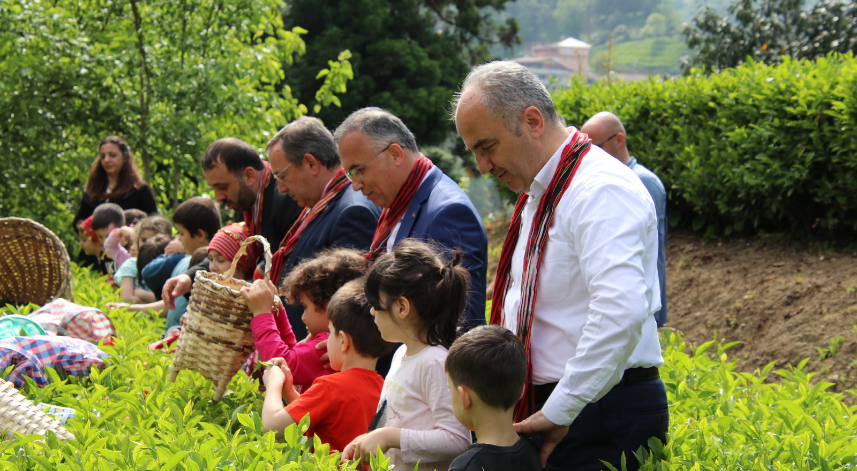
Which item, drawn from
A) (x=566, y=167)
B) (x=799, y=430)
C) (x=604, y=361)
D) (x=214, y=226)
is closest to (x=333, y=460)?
(x=604, y=361)

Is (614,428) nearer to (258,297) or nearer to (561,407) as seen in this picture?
(561,407)

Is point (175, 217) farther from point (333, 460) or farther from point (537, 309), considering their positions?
point (537, 309)

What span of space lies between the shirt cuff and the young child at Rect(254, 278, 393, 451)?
3.30ft

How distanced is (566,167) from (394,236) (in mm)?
1198

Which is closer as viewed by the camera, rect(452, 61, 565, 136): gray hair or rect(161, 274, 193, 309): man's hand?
rect(452, 61, 565, 136): gray hair

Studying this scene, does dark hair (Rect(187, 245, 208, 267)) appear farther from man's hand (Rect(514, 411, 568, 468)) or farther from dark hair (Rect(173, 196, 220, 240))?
man's hand (Rect(514, 411, 568, 468))

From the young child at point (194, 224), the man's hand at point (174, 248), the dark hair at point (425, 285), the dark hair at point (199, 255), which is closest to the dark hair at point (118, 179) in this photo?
the man's hand at point (174, 248)

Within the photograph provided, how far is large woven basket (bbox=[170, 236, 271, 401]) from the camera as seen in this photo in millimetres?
3047

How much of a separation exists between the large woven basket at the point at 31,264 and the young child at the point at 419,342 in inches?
141

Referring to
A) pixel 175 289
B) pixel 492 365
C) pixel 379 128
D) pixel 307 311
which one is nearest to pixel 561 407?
pixel 492 365

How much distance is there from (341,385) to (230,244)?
1.99m

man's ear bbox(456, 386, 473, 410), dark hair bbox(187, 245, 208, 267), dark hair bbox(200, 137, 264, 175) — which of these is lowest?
dark hair bbox(187, 245, 208, 267)

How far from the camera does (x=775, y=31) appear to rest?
15.7 m

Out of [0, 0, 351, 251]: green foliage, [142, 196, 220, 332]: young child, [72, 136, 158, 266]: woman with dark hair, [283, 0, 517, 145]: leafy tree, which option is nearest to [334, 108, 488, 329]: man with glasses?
[142, 196, 220, 332]: young child
